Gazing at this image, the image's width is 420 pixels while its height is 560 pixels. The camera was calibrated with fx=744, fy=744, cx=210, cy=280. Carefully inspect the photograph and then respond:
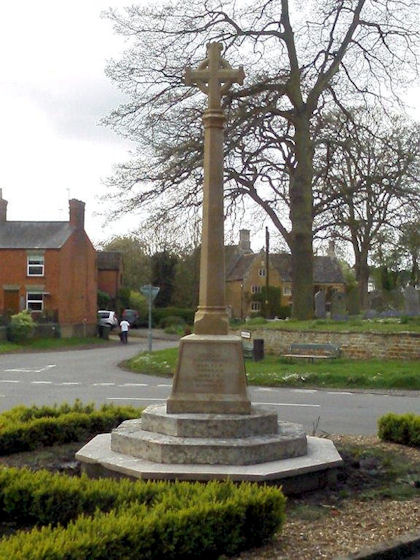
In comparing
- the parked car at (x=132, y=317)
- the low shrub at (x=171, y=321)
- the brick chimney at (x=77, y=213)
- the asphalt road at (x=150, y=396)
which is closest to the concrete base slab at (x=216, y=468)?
the asphalt road at (x=150, y=396)

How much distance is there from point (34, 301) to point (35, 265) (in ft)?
7.81

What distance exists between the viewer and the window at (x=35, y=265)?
47.7 meters

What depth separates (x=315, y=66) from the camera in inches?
1075

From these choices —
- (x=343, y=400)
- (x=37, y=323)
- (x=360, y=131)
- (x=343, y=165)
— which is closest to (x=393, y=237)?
(x=343, y=165)

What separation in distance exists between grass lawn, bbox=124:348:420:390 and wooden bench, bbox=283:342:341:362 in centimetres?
37

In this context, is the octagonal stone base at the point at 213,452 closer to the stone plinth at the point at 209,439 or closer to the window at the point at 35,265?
the stone plinth at the point at 209,439

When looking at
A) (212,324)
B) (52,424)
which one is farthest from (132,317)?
(212,324)

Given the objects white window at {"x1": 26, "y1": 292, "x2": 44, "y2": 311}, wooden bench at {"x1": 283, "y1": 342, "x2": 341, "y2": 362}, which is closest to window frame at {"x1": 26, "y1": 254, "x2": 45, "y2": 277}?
white window at {"x1": 26, "y1": 292, "x2": 44, "y2": 311}

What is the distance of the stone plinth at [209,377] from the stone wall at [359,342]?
14970 millimetres

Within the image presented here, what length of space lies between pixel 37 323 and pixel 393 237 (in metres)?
20.9

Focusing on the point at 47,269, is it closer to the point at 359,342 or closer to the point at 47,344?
the point at 47,344

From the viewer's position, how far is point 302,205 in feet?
90.5

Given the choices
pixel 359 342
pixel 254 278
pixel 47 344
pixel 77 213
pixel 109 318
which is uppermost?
pixel 77 213

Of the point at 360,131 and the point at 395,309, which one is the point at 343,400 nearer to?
the point at 360,131
